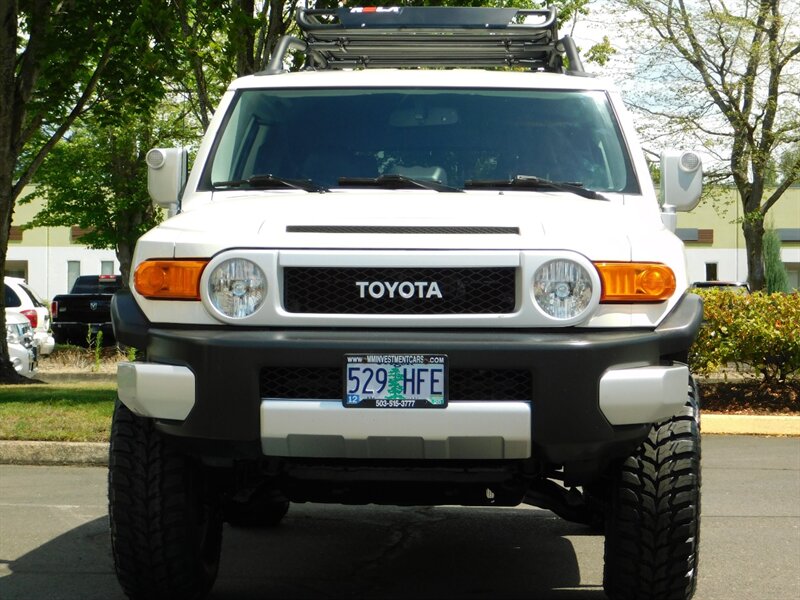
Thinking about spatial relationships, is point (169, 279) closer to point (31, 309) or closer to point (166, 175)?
point (166, 175)

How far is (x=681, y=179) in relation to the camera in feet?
17.4

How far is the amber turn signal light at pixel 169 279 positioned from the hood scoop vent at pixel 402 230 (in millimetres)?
349

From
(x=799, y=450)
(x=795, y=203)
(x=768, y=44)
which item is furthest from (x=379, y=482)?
(x=795, y=203)

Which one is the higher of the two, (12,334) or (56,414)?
(12,334)

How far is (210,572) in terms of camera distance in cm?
492

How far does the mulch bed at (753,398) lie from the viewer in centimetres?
1278

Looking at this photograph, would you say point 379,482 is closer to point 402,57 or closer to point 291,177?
point 291,177

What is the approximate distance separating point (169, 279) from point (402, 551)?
2.45 m

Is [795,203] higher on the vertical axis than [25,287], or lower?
higher

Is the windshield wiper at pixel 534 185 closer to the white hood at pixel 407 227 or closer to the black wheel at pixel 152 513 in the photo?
the white hood at pixel 407 227

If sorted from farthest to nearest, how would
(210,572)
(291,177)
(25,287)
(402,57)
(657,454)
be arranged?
(25,287) → (402,57) → (291,177) → (210,572) → (657,454)

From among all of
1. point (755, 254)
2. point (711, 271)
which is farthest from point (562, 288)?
point (711, 271)

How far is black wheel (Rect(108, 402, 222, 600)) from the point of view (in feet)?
14.5

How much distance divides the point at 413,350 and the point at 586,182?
1.47 metres
